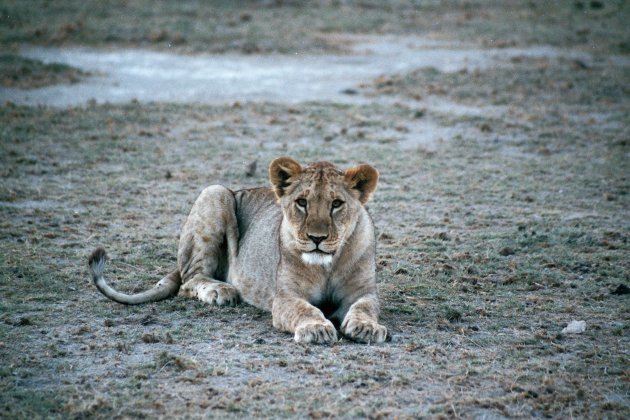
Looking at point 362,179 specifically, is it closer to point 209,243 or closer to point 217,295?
point 217,295

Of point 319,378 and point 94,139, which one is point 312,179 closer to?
point 319,378

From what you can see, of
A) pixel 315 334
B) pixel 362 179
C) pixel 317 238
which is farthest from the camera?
pixel 362 179

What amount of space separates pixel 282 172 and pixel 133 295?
1222 millimetres

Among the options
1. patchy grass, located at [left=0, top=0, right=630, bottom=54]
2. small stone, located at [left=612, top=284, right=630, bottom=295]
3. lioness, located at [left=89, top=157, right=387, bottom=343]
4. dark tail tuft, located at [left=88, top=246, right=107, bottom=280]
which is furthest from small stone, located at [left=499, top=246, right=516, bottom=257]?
patchy grass, located at [left=0, top=0, right=630, bottom=54]

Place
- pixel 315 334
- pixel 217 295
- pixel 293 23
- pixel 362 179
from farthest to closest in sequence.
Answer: pixel 293 23
pixel 217 295
pixel 362 179
pixel 315 334

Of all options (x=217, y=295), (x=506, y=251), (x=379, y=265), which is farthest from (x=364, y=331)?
(x=506, y=251)

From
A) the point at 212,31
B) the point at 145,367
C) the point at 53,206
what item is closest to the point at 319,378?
the point at 145,367

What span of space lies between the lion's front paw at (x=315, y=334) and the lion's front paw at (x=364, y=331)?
3.8 inches

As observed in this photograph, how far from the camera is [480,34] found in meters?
18.6

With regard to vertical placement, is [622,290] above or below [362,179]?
below

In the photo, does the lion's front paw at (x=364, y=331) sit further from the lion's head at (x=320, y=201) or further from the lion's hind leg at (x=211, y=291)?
the lion's hind leg at (x=211, y=291)

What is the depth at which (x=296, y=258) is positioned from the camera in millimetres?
5328

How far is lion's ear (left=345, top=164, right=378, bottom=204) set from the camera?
525 cm

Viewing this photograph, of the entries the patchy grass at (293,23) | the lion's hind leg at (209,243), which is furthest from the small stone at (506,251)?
the patchy grass at (293,23)
